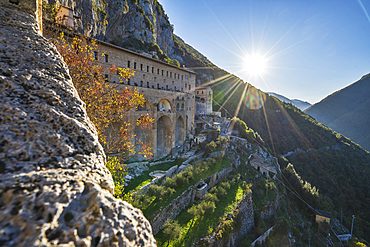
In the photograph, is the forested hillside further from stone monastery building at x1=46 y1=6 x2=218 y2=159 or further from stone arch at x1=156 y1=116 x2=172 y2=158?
stone arch at x1=156 y1=116 x2=172 y2=158

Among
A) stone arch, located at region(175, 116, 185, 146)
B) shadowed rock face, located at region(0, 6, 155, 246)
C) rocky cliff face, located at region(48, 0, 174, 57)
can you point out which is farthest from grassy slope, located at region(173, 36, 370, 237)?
shadowed rock face, located at region(0, 6, 155, 246)

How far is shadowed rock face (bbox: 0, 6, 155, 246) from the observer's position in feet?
4.67

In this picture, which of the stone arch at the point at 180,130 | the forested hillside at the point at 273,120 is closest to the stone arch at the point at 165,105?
the stone arch at the point at 180,130

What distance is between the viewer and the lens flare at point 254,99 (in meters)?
88.7

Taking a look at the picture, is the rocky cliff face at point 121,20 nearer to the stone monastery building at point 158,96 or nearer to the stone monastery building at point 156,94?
the stone monastery building at point 156,94

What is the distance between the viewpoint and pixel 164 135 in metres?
30.8

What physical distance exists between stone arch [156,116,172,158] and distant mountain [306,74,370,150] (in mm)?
122996

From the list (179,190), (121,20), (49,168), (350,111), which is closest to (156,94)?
(179,190)

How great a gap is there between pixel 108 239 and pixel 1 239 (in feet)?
2.42

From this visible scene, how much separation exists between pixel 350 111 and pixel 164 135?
152434mm

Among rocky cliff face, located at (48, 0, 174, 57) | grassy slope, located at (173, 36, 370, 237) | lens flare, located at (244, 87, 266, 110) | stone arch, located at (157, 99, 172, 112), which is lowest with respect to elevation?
grassy slope, located at (173, 36, 370, 237)

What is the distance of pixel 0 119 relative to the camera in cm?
210

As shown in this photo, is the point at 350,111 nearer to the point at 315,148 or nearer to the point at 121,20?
the point at 315,148

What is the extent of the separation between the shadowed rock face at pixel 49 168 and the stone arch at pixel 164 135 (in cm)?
2717
